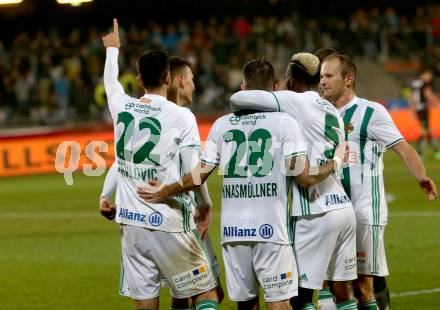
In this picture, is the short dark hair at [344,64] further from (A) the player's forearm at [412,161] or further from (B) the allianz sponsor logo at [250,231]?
(B) the allianz sponsor logo at [250,231]

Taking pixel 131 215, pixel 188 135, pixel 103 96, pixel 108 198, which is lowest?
pixel 131 215

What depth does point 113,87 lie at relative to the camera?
841 centimetres

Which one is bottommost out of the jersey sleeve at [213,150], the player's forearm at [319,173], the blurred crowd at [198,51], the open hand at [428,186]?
the open hand at [428,186]

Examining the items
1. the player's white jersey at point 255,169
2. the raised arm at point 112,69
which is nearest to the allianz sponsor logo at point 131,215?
the player's white jersey at point 255,169

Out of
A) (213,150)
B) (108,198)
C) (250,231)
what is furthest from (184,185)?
(108,198)

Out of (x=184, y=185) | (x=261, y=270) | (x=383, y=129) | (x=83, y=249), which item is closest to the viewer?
(x=261, y=270)

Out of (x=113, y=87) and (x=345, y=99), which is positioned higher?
(x=113, y=87)

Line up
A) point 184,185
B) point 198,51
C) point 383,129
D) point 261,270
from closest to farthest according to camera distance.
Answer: point 261,270, point 184,185, point 383,129, point 198,51

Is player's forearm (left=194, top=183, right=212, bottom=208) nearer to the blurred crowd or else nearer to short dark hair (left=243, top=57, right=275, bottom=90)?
short dark hair (left=243, top=57, right=275, bottom=90)

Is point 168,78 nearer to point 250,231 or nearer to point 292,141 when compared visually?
point 292,141

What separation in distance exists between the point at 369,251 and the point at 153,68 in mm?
2399

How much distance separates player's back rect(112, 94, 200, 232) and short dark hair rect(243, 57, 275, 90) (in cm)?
55

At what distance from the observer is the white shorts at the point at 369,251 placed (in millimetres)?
8719

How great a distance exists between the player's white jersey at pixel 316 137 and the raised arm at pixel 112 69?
136 cm
